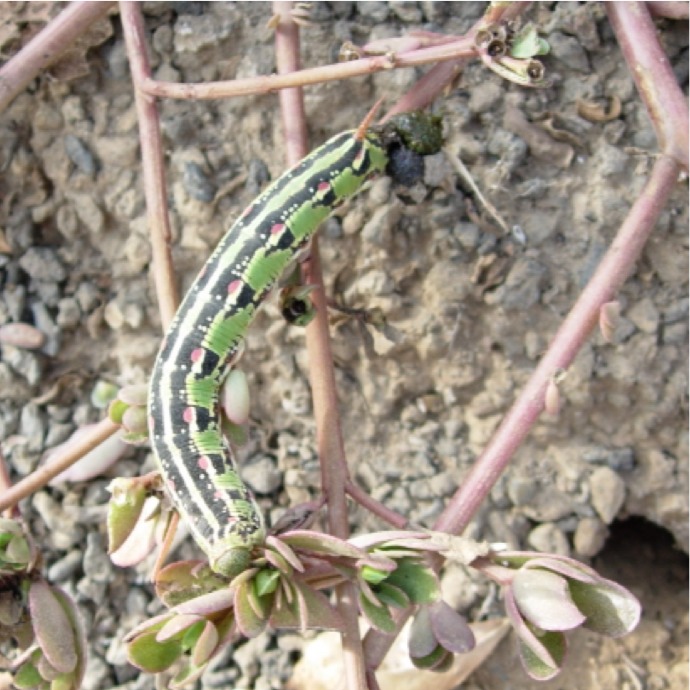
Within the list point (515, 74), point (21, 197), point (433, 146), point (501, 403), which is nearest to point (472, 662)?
point (501, 403)

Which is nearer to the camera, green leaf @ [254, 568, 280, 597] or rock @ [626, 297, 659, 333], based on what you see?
green leaf @ [254, 568, 280, 597]

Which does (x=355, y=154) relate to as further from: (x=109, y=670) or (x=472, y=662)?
(x=109, y=670)

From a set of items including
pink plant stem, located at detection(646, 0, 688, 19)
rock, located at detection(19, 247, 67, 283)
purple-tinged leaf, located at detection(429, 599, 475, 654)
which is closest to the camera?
purple-tinged leaf, located at detection(429, 599, 475, 654)

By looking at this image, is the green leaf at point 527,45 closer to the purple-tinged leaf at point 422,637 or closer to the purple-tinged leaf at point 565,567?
the purple-tinged leaf at point 565,567

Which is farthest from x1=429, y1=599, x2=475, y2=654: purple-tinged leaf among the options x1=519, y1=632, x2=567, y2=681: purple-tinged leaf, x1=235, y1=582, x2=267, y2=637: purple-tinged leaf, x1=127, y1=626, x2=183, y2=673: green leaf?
x1=127, y1=626, x2=183, y2=673: green leaf

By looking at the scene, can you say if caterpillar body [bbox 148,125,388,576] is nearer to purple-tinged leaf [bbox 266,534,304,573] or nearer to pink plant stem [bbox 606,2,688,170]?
purple-tinged leaf [bbox 266,534,304,573]

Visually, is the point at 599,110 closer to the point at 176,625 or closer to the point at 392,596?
the point at 392,596
